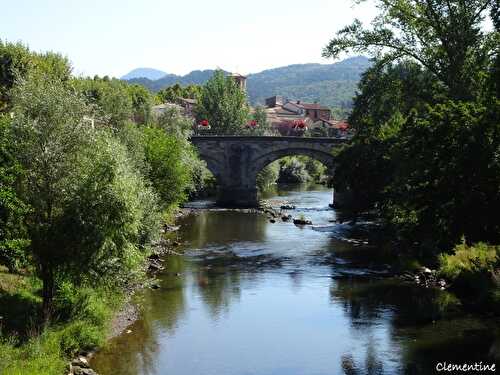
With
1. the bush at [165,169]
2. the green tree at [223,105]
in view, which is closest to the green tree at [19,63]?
the bush at [165,169]

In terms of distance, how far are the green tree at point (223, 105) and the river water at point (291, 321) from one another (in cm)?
5391

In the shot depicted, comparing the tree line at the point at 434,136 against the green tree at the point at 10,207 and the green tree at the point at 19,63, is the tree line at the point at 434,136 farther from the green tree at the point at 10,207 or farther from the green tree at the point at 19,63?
the green tree at the point at 19,63

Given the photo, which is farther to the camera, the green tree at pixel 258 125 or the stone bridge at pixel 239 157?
the green tree at pixel 258 125

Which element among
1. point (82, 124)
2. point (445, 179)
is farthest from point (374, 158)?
point (82, 124)

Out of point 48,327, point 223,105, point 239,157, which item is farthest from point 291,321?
point 223,105

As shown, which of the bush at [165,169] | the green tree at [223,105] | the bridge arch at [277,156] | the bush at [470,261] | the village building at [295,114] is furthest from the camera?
the village building at [295,114]

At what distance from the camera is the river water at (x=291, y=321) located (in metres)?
21.2

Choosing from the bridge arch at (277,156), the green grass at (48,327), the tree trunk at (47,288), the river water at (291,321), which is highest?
the bridge arch at (277,156)

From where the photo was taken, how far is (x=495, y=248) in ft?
97.6

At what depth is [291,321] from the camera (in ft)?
86.3

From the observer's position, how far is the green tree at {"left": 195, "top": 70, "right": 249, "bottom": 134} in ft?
309

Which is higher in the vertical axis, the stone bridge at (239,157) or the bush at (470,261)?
the stone bridge at (239,157)

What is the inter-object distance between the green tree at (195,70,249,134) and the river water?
5391 cm

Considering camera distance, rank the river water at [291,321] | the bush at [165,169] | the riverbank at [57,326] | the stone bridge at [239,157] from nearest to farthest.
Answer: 1. the riverbank at [57,326]
2. the river water at [291,321]
3. the bush at [165,169]
4. the stone bridge at [239,157]
